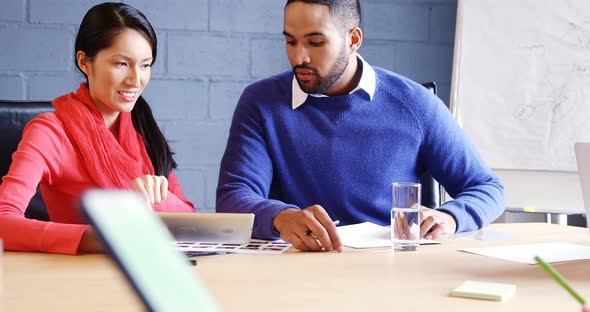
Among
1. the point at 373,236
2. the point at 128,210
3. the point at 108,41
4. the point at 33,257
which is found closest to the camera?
the point at 128,210

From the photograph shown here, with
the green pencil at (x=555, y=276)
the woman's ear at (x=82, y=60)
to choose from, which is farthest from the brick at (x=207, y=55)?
the green pencil at (x=555, y=276)

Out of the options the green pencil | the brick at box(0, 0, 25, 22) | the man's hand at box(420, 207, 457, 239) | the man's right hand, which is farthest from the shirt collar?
the green pencil

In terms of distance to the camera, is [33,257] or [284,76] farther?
[284,76]

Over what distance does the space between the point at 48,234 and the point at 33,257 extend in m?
0.05

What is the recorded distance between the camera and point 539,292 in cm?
100

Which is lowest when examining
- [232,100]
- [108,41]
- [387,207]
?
[387,207]

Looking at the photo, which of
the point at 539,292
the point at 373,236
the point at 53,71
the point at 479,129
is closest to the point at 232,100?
the point at 53,71

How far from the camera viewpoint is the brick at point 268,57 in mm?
2646

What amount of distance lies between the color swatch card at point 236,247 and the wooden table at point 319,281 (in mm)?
42

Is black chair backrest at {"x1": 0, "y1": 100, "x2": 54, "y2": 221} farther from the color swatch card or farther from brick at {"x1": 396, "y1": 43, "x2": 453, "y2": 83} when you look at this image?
brick at {"x1": 396, "y1": 43, "x2": 453, "y2": 83}

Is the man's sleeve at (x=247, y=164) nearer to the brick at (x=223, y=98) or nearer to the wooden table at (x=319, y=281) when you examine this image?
the wooden table at (x=319, y=281)

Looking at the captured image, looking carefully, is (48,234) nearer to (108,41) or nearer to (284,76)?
(108,41)

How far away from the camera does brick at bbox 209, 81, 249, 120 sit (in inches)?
102

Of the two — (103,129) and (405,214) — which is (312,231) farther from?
(103,129)
